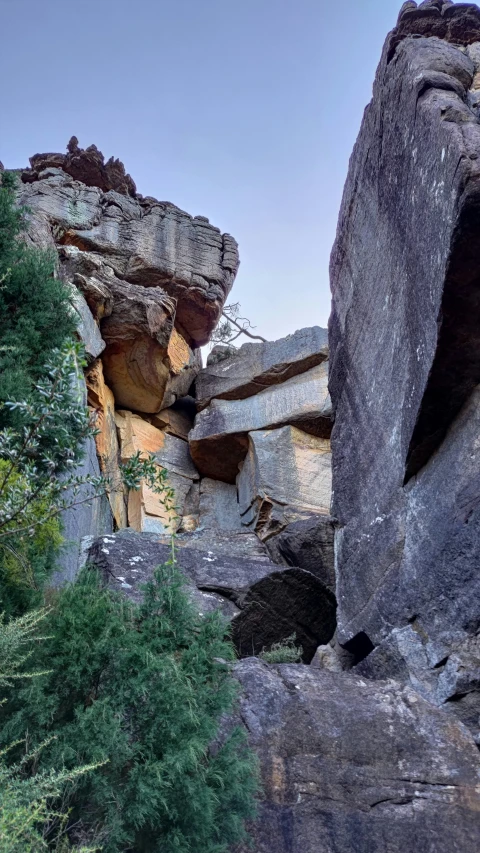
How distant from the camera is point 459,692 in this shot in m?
4.91

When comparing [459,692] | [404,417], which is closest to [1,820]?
[459,692]

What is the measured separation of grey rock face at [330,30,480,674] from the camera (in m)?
4.98

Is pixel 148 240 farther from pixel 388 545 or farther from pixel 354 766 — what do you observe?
pixel 354 766

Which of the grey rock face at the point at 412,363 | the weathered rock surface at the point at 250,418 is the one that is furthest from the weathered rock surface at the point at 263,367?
the grey rock face at the point at 412,363

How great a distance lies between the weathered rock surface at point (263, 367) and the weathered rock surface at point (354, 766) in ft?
34.6

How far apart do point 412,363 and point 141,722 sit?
11.1 feet

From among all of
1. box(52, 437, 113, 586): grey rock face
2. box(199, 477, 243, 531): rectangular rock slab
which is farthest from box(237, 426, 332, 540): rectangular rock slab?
box(52, 437, 113, 586): grey rock face

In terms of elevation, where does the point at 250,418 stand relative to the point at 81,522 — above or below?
above

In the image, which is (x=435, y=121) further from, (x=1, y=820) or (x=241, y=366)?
(x=241, y=366)

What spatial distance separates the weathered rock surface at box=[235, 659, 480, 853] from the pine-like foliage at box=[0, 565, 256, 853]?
44cm

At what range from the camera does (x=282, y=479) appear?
1359 centimetres

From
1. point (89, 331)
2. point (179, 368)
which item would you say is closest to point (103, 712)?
point (89, 331)

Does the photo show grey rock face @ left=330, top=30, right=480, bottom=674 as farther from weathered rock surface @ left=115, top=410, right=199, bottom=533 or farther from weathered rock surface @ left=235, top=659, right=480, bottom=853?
weathered rock surface @ left=115, top=410, right=199, bottom=533

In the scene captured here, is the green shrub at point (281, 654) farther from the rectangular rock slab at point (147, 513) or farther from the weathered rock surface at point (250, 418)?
the weathered rock surface at point (250, 418)
